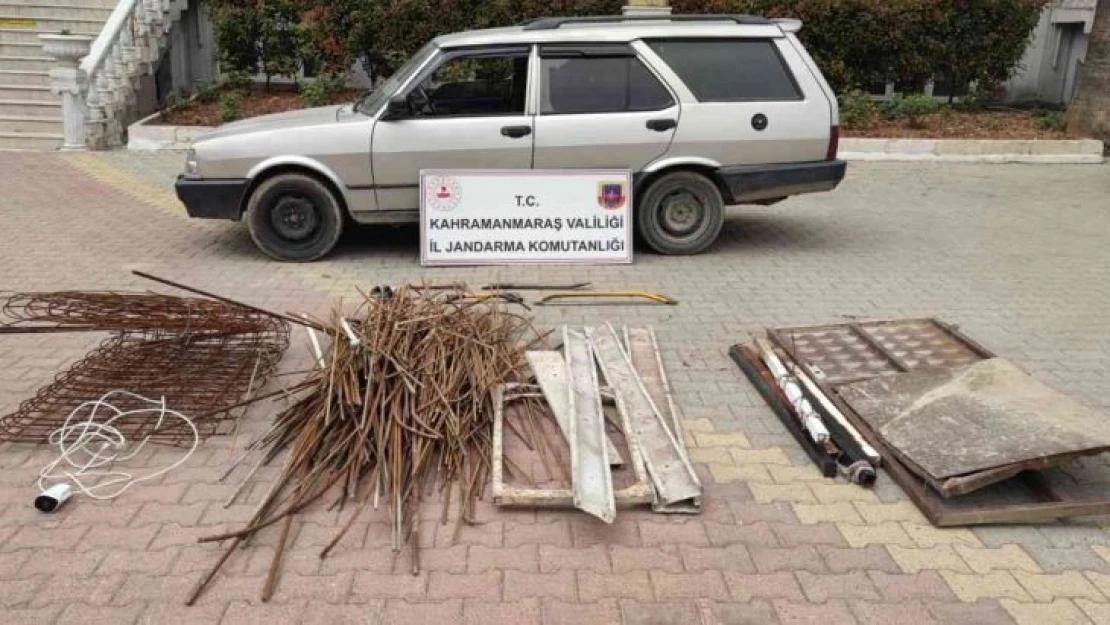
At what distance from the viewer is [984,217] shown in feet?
30.1

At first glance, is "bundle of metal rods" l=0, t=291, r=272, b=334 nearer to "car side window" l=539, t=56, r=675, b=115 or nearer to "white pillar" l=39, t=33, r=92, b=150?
"car side window" l=539, t=56, r=675, b=115

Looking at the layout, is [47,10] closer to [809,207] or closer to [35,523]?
[809,207]

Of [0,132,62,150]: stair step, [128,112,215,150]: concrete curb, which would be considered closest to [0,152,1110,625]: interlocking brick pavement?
[128,112,215,150]: concrete curb

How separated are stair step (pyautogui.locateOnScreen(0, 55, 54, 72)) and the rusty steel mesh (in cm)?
1030

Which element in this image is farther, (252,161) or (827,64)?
(827,64)

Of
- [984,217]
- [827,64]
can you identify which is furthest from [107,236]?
[827,64]

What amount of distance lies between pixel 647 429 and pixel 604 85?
378cm

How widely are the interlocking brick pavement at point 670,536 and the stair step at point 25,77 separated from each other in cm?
762

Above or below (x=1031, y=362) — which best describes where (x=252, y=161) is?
above

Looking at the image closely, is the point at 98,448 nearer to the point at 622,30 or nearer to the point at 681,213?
the point at 681,213

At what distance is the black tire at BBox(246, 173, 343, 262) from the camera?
275 inches

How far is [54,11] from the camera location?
14.2 metres

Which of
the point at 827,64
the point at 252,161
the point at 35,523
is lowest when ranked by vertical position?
the point at 35,523

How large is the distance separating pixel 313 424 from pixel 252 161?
11.6 ft
